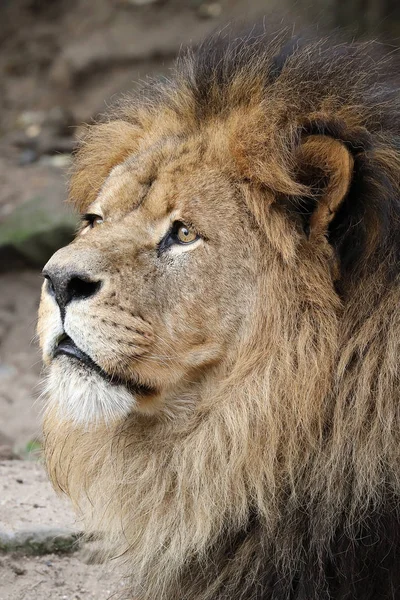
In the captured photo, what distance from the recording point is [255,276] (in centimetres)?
321

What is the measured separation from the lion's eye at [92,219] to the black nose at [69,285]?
470mm

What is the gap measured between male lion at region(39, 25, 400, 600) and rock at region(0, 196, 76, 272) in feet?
15.2

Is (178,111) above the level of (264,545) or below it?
above

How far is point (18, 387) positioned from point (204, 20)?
5.75 meters

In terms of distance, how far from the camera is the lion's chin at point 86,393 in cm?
308

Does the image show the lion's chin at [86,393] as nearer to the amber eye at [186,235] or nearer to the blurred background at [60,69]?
the amber eye at [186,235]

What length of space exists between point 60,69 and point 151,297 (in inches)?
320

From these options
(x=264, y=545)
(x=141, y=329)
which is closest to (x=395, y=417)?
(x=264, y=545)

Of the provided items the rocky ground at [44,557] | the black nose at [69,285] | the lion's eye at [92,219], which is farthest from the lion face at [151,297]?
the rocky ground at [44,557]

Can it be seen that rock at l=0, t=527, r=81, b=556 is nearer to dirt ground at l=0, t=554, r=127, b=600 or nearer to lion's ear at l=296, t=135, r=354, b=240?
dirt ground at l=0, t=554, r=127, b=600

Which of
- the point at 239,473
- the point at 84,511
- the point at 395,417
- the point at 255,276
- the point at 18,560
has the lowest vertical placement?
the point at 18,560

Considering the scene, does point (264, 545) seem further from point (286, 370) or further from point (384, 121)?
point (384, 121)

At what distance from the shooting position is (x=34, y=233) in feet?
26.2

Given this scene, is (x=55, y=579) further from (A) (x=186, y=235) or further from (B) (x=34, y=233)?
(B) (x=34, y=233)
